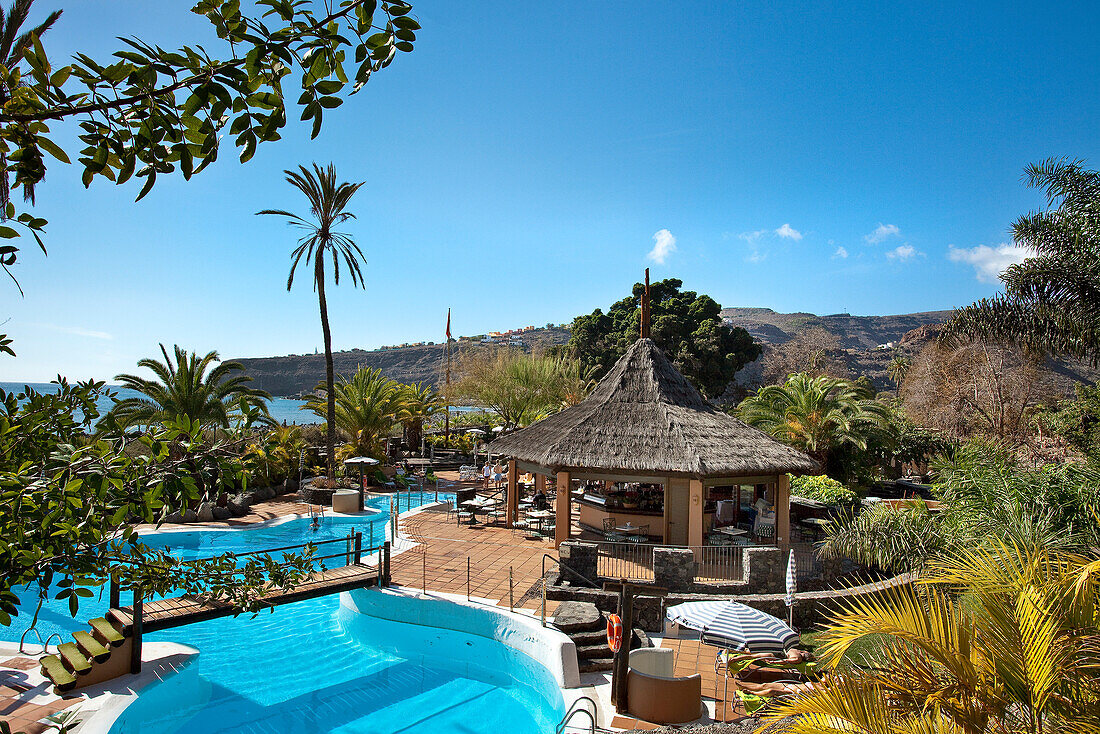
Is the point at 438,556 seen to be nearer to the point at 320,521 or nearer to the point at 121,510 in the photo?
the point at 320,521

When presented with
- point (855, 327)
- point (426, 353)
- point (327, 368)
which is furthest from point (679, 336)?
point (855, 327)

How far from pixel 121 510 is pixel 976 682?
3.58m

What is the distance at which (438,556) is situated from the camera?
46.4 feet

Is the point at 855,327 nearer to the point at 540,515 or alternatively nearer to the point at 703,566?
the point at 540,515

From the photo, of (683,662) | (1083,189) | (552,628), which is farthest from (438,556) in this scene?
(1083,189)

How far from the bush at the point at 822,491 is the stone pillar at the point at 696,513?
6208mm

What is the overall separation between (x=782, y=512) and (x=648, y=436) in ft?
12.1

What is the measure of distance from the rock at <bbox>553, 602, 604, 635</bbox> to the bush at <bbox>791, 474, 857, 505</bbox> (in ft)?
34.2

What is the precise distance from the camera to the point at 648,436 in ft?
50.2

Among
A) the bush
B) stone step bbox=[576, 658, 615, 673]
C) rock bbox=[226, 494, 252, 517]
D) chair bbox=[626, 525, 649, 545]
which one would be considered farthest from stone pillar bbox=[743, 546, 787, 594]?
rock bbox=[226, 494, 252, 517]

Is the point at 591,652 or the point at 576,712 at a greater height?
the point at 576,712

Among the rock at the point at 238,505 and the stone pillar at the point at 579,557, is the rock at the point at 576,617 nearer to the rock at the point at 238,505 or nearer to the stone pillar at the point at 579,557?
the stone pillar at the point at 579,557

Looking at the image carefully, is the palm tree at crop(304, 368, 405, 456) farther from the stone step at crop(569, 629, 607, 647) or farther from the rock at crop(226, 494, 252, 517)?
the stone step at crop(569, 629, 607, 647)

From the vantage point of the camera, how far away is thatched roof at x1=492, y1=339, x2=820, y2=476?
47.0ft
